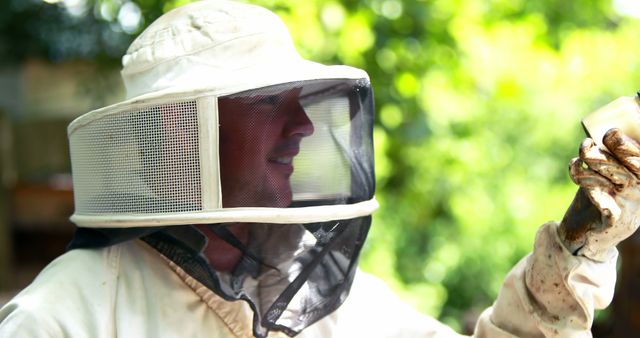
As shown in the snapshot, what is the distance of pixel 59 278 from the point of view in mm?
2066

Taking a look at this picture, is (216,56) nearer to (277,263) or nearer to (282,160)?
(282,160)

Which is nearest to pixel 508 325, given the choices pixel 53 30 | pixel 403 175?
pixel 403 175

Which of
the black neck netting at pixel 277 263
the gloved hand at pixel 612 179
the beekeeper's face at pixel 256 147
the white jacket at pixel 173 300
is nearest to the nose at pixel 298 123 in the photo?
the beekeeper's face at pixel 256 147

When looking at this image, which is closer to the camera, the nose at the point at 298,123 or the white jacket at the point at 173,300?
the white jacket at the point at 173,300

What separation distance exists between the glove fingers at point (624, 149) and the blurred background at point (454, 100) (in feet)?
7.85

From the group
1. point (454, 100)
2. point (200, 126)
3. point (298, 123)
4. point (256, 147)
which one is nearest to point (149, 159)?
point (200, 126)

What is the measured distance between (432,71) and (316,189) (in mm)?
2811

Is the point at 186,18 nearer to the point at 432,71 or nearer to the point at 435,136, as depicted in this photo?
the point at 432,71

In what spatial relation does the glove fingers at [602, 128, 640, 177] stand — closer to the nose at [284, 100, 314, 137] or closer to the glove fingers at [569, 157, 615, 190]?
the glove fingers at [569, 157, 615, 190]

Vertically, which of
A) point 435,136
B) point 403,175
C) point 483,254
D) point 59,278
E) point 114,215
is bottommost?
point 483,254

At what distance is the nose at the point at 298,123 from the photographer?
217 centimetres

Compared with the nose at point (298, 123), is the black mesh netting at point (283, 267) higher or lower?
lower

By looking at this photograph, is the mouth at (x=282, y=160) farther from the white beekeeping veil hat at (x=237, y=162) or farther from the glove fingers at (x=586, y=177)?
the glove fingers at (x=586, y=177)

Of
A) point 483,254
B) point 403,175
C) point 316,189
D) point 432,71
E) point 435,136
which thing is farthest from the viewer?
point 483,254
